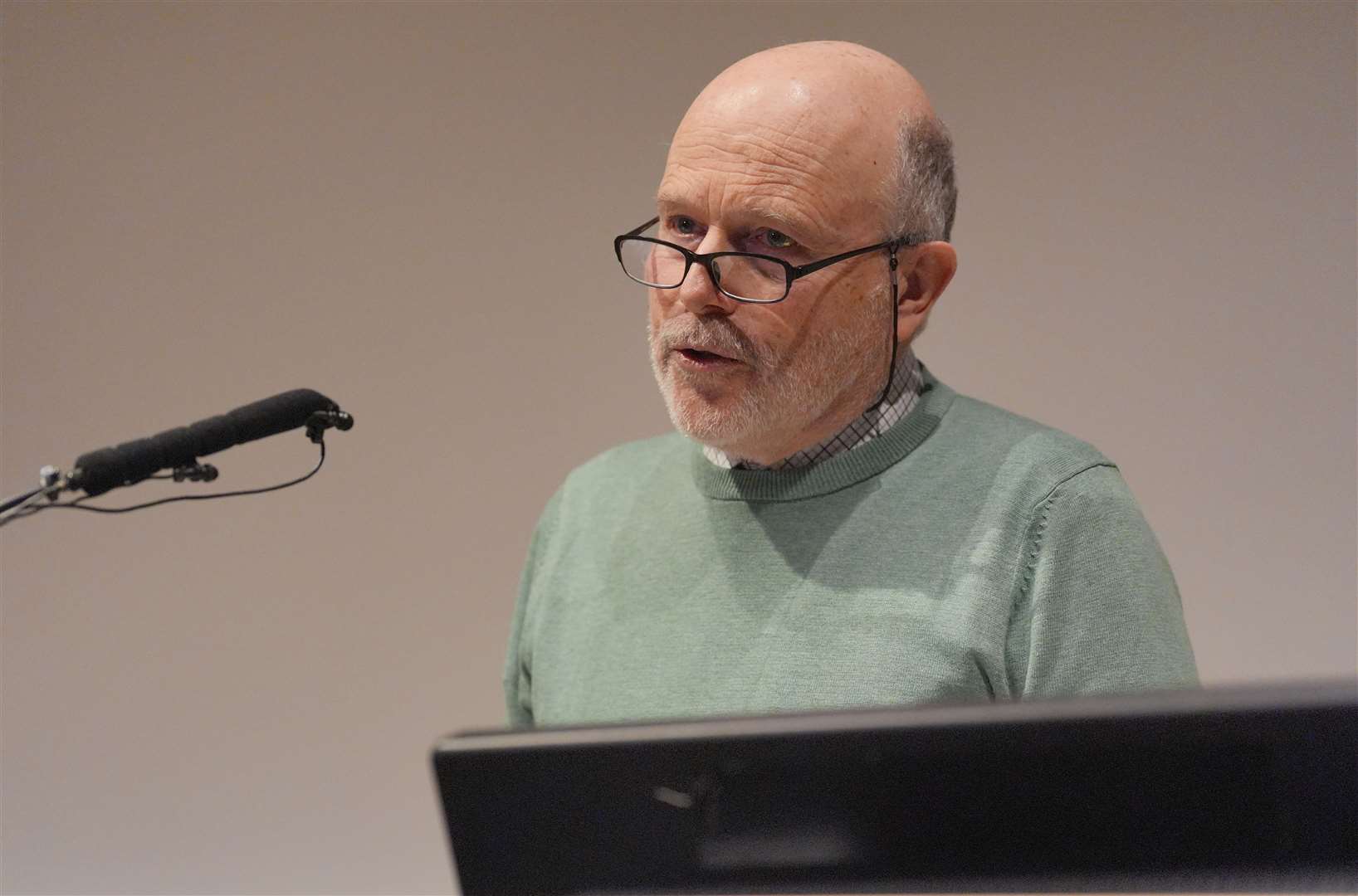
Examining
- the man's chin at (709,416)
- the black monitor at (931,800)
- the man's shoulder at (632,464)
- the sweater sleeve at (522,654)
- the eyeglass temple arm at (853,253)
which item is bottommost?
the sweater sleeve at (522,654)

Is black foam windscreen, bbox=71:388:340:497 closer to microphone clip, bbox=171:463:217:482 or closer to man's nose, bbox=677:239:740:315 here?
microphone clip, bbox=171:463:217:482

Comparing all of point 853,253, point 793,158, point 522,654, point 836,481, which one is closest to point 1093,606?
point 836,481

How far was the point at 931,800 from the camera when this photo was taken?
0.51m

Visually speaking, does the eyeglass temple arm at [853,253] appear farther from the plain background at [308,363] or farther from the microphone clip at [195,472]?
the plain background at [308,363]

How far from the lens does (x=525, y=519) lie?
2459 millimetres

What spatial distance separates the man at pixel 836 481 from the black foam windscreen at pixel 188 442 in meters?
0.54

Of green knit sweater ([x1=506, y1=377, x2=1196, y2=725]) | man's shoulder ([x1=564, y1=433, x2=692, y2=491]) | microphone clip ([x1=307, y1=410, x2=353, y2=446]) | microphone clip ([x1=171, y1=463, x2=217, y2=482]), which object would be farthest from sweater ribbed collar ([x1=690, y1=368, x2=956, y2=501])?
microphone clip ([x1=171, y1=463, x2=217, y2=482])

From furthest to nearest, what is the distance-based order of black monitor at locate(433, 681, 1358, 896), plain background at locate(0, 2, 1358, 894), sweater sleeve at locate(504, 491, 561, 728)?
plain background at locate(0, 2, 1358, 894), sweater sleeve at locate(504, 491, 561, 728), black monitor at locate(433, 681, 1358, 896)

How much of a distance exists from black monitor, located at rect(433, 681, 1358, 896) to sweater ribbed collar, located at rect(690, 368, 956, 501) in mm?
936

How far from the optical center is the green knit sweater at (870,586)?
4.22ft

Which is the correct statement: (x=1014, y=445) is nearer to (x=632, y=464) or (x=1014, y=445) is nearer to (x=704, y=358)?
(x=704, y=358)

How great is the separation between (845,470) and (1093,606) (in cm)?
31

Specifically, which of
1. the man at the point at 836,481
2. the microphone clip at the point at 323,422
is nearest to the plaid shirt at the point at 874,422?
the man at the point at 836,481

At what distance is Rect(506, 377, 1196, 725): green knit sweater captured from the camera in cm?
129
